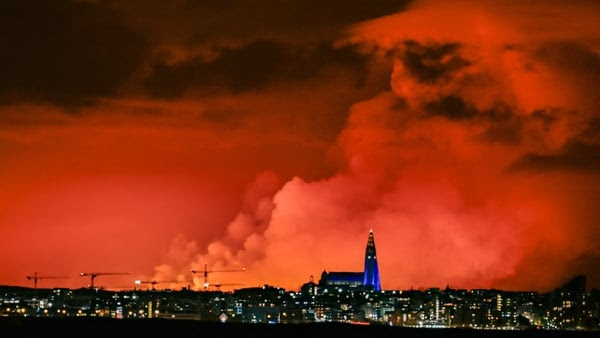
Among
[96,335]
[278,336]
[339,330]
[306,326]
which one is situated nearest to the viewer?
[96,335]

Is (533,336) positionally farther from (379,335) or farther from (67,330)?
(67,330)

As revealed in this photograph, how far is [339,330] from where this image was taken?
116 m

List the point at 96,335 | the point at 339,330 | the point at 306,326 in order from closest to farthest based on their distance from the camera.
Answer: the point at 96,335
the point at 339,330
the point at 306,326

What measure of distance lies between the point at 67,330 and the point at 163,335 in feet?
26.3

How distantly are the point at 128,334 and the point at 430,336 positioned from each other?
25142mm

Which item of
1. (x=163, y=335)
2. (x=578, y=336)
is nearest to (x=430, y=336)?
(x=578, y=336)

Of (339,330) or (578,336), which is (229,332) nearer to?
(339,330)

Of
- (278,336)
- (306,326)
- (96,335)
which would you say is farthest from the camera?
(306,326)

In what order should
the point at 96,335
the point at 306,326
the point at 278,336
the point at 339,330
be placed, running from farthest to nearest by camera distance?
the point at 306,326 < the point at 339,330 < the point at 278,336 < the point at 96,335

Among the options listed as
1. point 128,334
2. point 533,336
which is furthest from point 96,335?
point 533,336

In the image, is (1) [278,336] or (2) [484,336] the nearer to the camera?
(1) [278,336]

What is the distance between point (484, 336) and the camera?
117688 mm

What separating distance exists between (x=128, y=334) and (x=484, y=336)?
3050 centimetres

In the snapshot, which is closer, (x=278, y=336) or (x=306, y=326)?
(x=278, y=336)
